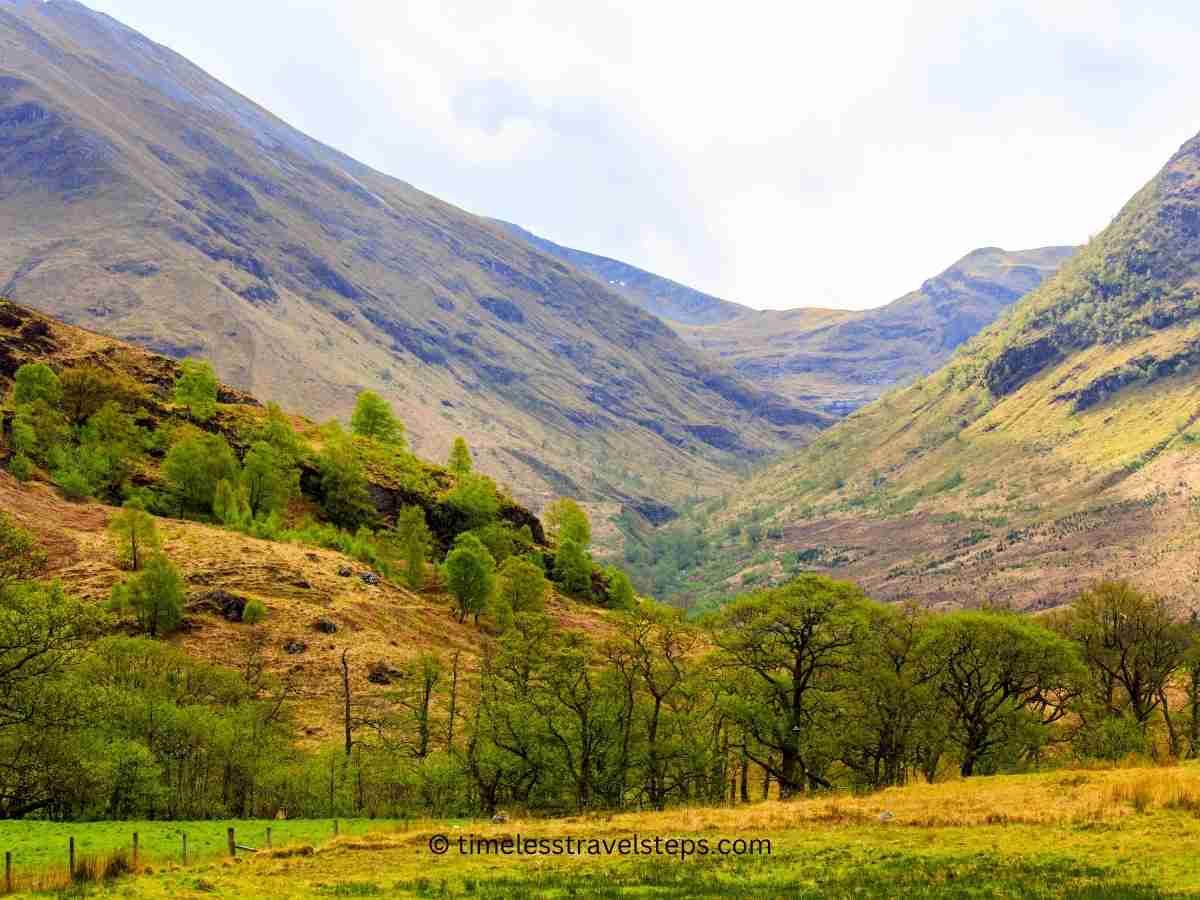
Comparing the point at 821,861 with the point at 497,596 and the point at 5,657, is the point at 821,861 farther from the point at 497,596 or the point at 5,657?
the point at 497,596

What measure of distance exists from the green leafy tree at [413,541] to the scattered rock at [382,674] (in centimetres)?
3040

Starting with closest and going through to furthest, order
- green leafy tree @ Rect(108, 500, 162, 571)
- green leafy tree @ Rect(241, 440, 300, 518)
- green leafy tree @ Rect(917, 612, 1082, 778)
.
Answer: green leafy tree @ Rect(917, 612, 1082, 778) < green leafy tree @ Rect(108, 500, 162, 571) < green leafy tree @ Rect(241, 440, 300, 518)

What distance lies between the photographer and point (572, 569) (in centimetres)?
14112

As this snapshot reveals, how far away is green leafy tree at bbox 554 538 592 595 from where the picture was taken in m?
140

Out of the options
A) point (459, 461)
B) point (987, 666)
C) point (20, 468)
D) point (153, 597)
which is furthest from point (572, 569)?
point (987, 666)

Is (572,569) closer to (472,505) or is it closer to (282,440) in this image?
(472,505)

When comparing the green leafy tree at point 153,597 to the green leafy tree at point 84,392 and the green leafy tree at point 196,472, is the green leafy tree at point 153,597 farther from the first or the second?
the green leafy tree at point 84,392

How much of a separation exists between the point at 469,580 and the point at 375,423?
2638 inches

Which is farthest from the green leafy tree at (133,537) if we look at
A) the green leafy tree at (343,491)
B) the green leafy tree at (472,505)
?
the green leafy tree at (472,505)

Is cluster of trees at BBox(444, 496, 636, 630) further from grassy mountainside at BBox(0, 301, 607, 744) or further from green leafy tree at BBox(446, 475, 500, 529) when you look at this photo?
grassy mountainside at BBox(0, 301, 607, 744)

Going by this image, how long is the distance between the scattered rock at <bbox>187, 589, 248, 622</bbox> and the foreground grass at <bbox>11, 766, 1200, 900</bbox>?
153 feet

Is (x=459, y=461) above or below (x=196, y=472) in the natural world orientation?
above

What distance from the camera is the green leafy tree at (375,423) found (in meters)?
164

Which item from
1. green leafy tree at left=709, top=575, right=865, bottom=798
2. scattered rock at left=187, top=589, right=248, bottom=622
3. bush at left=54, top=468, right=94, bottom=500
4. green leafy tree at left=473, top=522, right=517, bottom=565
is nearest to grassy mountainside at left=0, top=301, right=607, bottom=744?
scattered rock at left=187, top=589, right=248, bottom=622
